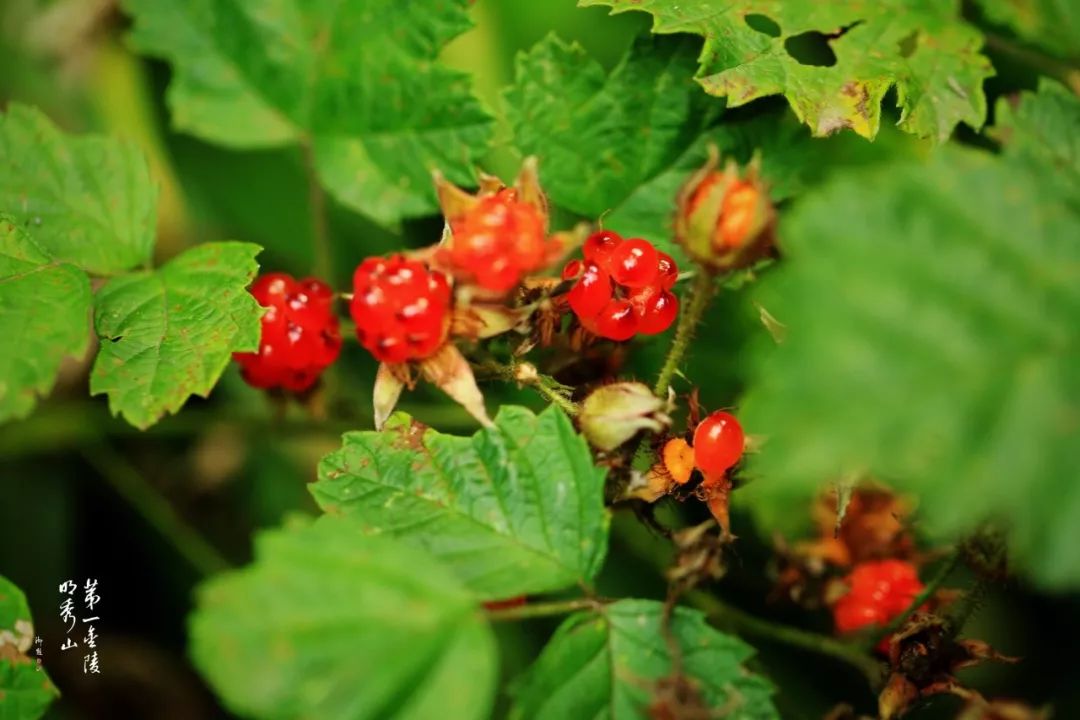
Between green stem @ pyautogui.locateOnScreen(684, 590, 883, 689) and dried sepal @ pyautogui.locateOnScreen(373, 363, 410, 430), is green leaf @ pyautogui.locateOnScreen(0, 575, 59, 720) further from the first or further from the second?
green stem @ pyautogui.locateOnScreen(684, 590, 883, 689)

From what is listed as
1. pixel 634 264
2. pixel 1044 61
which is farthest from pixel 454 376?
pixel 1044 61

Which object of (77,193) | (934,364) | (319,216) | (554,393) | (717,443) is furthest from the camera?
(319,216)

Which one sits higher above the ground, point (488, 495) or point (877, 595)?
point (488, 495)

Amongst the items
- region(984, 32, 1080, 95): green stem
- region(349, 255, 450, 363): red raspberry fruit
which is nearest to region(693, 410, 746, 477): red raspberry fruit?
region(349, 255, 450, 363): red raspberry fruit

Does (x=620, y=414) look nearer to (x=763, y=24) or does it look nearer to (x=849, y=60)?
(x=849, y=60)

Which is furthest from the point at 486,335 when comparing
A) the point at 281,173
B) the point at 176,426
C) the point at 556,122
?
the point at 281,173

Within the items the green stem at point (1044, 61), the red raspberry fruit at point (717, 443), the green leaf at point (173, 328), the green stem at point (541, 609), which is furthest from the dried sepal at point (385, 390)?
the green stem at point (1044, 61)
